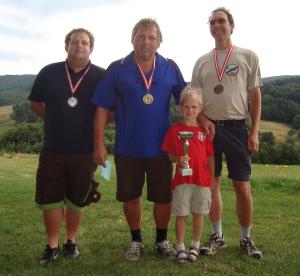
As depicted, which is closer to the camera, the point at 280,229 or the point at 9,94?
the point at 280,229

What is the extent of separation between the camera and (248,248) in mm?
5035

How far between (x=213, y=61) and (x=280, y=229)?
2840mm

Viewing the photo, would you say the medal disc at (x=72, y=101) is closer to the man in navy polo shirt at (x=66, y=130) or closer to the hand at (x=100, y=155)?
the man in navy polo shirt at (x=66, y=130)

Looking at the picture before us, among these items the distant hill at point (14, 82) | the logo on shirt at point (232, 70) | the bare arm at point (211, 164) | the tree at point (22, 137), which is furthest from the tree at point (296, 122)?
the distant hill at point (14, 82)

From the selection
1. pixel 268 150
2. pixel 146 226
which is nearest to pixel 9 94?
pixel 268 150

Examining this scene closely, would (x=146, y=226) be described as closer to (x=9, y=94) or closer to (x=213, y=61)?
(x=213, y=61)

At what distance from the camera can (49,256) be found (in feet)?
15.8

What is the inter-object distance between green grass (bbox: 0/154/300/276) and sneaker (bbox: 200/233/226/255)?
0.10 m

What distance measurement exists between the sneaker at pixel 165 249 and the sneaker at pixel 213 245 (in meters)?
0.32

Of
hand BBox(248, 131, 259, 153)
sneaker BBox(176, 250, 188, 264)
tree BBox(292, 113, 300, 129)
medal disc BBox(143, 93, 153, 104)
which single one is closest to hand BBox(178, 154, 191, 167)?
medal disc BBox(143, 93, 153, 104)

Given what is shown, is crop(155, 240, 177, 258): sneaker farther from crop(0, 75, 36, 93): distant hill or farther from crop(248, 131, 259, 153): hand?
crop(0, 75, 36, 93): distant hill

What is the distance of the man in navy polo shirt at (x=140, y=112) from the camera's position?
15.4 ft

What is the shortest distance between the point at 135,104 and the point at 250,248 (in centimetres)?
200

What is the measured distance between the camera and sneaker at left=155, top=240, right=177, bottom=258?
4.96 meters
